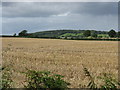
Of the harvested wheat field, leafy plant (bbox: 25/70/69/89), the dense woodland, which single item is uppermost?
the dense woodland

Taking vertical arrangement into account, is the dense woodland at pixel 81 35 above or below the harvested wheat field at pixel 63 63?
above

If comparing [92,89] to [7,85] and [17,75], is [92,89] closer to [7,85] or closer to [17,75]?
[7,85]

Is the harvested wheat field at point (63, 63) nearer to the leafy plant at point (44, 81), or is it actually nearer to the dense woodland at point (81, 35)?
the leafy plant at point (44, 81)

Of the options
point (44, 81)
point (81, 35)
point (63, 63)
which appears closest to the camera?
point (44, 81)

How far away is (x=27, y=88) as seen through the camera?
4.81m

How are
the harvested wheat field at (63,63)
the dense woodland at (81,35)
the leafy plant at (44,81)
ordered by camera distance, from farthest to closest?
the dense woodland at (81,35) → the harvested wheat field at (63,63) → the leafy plant at (44,81)

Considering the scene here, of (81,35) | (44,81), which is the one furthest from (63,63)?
(81,35)

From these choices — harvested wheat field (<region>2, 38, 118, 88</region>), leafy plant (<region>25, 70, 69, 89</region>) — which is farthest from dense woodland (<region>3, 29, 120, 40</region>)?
leafy plant (<region>25, 70, 69, 89</region>)

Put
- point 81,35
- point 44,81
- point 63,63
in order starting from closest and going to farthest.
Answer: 1. point 44,81
2. point 63,63
3. point 81,35

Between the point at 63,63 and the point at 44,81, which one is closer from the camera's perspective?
the point at 44,81

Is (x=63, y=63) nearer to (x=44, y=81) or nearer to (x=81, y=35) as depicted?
(x=44, y=81)

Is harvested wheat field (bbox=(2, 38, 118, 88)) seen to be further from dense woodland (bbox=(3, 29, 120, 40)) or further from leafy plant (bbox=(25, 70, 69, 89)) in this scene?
dense woodland (bbox=(3, 29, 120, 40))

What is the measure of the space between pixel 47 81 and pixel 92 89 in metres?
1.13

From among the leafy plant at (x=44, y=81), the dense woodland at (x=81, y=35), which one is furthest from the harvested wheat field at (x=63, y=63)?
the dense woodland at (x=81, y=35)
